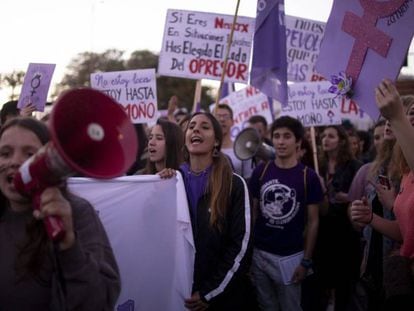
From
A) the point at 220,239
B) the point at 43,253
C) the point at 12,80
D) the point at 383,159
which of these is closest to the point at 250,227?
the point at 220,239

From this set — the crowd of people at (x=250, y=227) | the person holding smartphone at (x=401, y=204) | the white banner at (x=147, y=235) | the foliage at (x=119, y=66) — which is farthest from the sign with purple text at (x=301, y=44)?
the foliage at (x=119, y=66)

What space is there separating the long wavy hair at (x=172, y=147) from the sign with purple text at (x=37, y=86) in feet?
4.27

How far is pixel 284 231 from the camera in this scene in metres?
3.97

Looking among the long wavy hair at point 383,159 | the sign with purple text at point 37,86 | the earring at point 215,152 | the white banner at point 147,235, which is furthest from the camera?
the sign with purple text at point 37,86

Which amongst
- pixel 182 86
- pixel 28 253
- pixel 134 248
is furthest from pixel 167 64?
pixel 182 86

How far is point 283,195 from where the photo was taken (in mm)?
4027

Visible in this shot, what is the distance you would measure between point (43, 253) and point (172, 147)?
2336mm

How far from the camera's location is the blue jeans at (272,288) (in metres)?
3.92

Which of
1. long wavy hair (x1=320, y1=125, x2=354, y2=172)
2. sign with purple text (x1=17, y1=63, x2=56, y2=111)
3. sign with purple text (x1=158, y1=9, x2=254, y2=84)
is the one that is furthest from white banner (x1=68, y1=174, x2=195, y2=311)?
sign with purple text (x1=158, y1=9, x2=254, y2=84)

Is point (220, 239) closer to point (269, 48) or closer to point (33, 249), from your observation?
point (33, 249)

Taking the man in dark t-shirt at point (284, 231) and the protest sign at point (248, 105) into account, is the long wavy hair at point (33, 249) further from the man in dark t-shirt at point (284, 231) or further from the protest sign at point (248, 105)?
the protest sign at point (248, 105)

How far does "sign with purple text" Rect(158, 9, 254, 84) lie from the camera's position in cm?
629

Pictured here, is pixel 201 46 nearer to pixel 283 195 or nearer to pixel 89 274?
pixel 283 195

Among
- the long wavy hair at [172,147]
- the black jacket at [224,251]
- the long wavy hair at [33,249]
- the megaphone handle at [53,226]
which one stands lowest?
the black jacket at [224,251]
